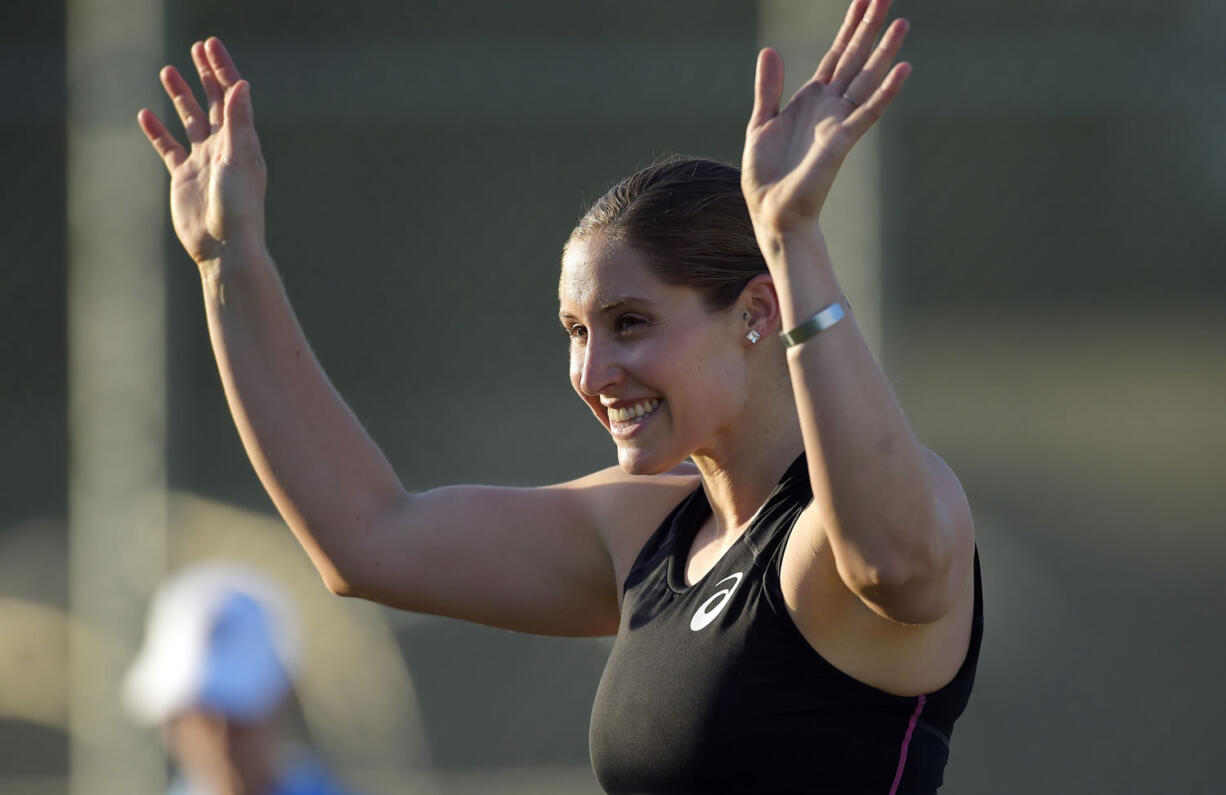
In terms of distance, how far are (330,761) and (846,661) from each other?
11.7 ft

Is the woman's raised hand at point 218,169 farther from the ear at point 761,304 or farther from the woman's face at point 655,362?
the ear at point 761,304

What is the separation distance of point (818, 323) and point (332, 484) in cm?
111

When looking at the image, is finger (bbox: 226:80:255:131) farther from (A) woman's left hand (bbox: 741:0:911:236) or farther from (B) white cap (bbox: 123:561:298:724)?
(A) woman's left hand (bbox: 741:0:911:236)

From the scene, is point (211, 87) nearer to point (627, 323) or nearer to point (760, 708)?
point (627, 323)

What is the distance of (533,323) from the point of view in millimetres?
5758

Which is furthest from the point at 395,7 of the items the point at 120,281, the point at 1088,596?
the point at 1088,596

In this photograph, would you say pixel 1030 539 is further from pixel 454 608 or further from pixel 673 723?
pixel 673 723

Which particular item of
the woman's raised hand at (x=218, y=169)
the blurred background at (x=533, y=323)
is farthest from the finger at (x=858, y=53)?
the blurred background at (x=533, y=323)

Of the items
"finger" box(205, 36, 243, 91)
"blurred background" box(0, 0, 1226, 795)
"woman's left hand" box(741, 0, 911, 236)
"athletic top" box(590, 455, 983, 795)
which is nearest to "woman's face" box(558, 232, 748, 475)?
"athletic top" box(590, 455, 983, 795)

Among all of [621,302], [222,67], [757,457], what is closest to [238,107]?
[222,67]

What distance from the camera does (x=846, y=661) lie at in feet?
6.32

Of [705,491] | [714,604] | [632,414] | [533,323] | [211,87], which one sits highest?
[211,87]

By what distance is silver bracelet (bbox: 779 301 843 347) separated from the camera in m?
1.72

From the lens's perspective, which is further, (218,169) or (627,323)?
(218,169)
